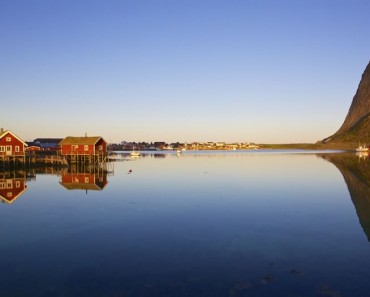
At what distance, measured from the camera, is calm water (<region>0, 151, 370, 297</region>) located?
11.7 metres

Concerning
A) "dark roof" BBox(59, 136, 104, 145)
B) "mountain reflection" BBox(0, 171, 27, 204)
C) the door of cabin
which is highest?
"dark roof" BBox(59, 136, 104, 145)

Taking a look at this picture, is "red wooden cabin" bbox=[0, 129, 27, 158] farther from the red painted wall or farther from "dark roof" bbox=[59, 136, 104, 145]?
"dark roof" bbox=[59, 136, 104, 145]

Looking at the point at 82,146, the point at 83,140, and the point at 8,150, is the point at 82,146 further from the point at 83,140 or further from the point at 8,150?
the point at 8,150

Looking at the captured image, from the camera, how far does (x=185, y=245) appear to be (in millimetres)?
16312

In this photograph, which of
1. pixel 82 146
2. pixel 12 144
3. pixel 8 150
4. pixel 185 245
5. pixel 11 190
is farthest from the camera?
pixel 82 146

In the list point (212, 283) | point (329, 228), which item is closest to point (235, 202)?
point (329, 228)

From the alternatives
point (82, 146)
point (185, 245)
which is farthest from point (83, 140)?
point (185, 245)

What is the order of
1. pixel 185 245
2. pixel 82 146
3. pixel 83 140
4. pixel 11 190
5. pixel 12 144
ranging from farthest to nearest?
pixel 83 140
pixel 82 146
pixel 12 144
pixel 11 190
pixel 185 245

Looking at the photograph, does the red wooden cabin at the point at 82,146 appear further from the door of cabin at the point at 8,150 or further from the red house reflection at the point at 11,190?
the red house reflection at the point at 11,190

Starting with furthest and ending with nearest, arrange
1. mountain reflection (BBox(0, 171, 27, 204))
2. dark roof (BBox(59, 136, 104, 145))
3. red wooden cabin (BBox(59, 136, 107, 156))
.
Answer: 1. dark roof (BBox(59, 136, 104, 145))
2. red wooden cabin (BBox(59, 136, 107, 156))
3. mountain reflection (BBox(0, 171, 27, 204))

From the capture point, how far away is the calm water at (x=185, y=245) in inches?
462

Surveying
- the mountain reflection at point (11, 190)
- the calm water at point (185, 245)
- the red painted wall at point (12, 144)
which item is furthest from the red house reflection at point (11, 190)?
the red painted wall at point (12, 144)

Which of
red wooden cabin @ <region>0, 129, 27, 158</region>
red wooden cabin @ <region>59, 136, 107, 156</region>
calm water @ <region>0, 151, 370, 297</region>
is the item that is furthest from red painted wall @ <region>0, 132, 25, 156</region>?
calm water @ <region>0, 151, 370, 297</region>

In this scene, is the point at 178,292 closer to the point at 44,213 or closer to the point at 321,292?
the point at 321,292
